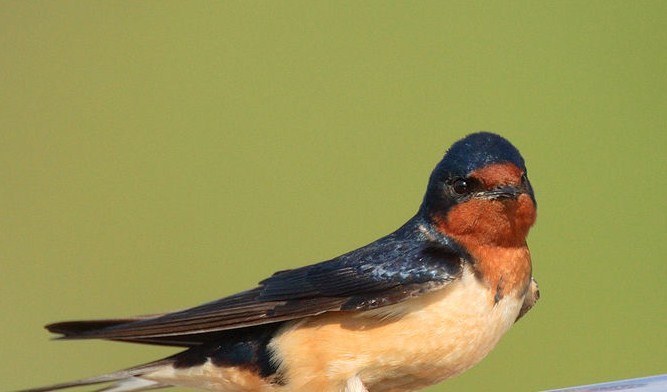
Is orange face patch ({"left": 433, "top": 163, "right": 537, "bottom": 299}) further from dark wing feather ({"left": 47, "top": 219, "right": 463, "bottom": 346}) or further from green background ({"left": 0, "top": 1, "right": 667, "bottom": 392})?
green background ({"left": 0, "top": 1, "right": 667, "bottom": 392})

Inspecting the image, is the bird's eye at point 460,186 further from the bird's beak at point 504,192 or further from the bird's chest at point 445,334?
the bird's chest at point 445,334

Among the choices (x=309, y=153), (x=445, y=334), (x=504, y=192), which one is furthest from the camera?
(x=309, y=153)

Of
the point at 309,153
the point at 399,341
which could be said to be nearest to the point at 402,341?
the point at 399,341

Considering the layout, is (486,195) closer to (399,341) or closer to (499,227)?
(499,227)

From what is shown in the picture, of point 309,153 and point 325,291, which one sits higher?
point 309,153

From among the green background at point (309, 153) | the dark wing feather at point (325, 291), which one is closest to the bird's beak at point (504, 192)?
the dark wing feather at point (325, 291)

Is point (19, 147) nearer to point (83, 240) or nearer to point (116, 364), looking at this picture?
point (83, 240)

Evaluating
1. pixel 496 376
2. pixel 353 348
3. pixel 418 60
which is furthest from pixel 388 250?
pixel 418 60
